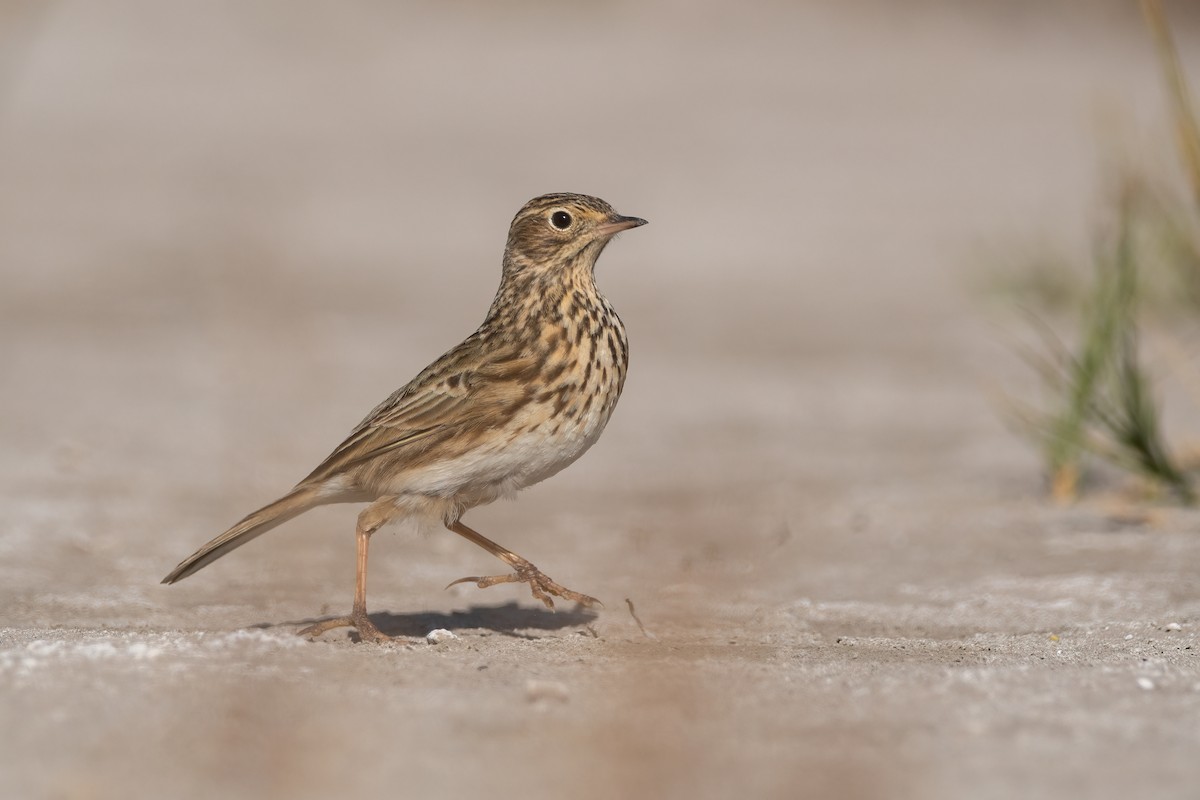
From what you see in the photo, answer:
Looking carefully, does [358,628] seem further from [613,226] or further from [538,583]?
[613,226]

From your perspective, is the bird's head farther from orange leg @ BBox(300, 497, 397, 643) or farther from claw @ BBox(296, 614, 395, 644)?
claw @ BBox(296, 614, 395, 644)

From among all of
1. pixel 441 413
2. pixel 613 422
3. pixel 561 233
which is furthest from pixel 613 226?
pixel 613 422

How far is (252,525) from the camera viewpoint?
506cm

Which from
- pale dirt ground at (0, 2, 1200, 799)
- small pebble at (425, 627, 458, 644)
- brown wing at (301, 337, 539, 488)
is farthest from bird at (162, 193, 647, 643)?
pale dirt ground at (0, 2, 1200, 799)

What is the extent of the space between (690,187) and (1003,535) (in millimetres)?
12382

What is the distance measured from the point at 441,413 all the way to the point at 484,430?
0.18 metres

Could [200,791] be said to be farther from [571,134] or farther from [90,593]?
[571,134]

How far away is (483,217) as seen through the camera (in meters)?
17.9

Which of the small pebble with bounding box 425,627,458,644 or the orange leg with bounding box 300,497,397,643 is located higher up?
the orange leg with bounding box 300,497,397,643

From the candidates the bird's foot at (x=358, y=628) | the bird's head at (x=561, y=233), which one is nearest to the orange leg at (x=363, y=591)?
Answer: the bird's foot at (x=358, y=628)

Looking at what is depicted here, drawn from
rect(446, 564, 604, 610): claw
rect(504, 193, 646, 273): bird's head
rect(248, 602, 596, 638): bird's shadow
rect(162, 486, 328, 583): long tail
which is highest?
rect(504, 193, 646, 273): bird's head

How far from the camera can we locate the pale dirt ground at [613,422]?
371 centimetres

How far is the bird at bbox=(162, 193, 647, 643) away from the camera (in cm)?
493

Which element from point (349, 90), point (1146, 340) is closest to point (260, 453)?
point (1146, 340)
